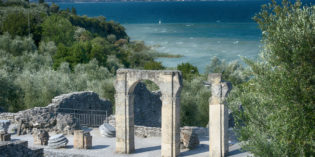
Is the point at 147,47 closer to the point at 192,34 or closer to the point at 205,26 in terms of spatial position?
the point at 192,34

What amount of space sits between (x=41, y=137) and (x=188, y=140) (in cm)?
743

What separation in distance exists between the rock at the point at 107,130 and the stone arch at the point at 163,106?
2735 millimetres

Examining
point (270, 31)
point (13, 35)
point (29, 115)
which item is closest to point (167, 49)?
point (13, 35)

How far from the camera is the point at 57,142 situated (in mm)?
23156

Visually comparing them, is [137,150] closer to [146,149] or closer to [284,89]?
[146,149]


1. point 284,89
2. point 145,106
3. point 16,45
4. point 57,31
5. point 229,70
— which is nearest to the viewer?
point 284,89

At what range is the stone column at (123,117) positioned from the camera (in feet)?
71.7

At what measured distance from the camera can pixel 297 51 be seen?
1454cm

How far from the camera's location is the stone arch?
20.9 m

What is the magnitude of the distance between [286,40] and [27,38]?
4402 centimetres

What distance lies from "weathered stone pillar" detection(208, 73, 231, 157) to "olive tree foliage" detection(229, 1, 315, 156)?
482cm

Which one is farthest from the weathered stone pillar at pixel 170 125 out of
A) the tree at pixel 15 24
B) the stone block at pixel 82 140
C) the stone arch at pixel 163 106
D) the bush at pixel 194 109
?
the tree at pixel 15 24

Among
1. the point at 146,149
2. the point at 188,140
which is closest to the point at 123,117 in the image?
the point at 146,149

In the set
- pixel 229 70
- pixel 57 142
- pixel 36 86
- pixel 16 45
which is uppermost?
pixel 16 45
